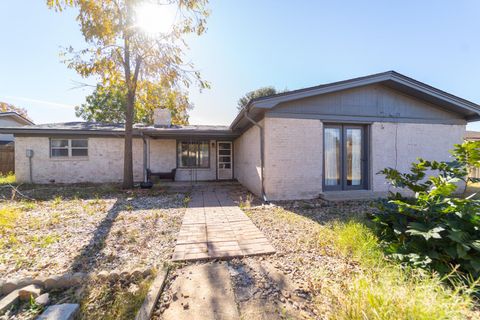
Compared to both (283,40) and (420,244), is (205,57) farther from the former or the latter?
(420,244)

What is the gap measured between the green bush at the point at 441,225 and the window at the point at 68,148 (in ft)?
40.3

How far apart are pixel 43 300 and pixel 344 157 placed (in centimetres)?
718

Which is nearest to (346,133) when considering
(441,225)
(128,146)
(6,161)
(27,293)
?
(441,225)

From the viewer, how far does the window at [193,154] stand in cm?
1093

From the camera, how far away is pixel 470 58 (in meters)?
7.88

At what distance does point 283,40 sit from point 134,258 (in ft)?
27.7

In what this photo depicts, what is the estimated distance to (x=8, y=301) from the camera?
1.90m

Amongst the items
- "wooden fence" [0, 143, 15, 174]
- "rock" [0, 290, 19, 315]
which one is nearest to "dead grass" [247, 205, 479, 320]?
"rock" [0, 290, 19, 315]

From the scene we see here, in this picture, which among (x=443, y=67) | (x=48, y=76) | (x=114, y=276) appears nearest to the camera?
(x=114, y=276)

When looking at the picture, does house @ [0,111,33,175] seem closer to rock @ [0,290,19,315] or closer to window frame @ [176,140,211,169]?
window frame @ [176,140,211,169]

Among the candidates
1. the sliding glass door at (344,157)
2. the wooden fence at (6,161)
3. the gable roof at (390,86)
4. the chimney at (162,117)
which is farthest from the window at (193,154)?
the wooden fence at (6,161)

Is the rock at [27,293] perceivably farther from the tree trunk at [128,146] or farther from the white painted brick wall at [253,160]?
the tree trunk at [128,146]

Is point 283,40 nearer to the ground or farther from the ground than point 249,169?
farther from the ground

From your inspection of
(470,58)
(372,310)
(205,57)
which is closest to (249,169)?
(205,57)
